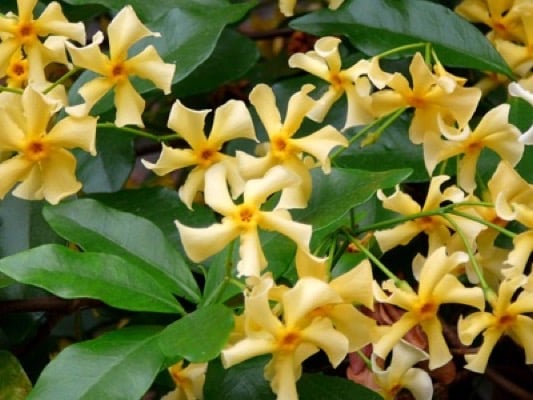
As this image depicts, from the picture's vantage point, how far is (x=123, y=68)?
35.9 inches

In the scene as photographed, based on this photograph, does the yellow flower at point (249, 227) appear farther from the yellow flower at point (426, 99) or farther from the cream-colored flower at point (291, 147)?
the yellow flower at point (426, 99)

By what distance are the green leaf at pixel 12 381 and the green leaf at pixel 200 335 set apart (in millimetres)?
209

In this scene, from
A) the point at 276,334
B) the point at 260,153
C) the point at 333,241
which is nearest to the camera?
the point at 276,334

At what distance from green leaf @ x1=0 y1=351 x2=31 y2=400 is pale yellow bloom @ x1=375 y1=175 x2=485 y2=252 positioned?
1.08 ft

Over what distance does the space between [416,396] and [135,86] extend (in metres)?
0.39

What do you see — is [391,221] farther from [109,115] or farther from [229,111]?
[109,115]

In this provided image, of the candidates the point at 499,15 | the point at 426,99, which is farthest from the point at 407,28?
the point at 426,99

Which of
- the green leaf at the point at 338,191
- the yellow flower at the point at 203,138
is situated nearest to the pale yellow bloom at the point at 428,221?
the green leaf at the point at 338,191

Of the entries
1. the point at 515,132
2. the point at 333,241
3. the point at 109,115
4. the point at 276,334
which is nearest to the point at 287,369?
the point at 276,334

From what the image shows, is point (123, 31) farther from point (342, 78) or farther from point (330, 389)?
point (330, 389)

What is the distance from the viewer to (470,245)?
2.75ft

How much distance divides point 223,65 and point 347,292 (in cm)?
49

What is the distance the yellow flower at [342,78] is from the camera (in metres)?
0.89

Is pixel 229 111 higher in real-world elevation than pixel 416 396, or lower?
higher
